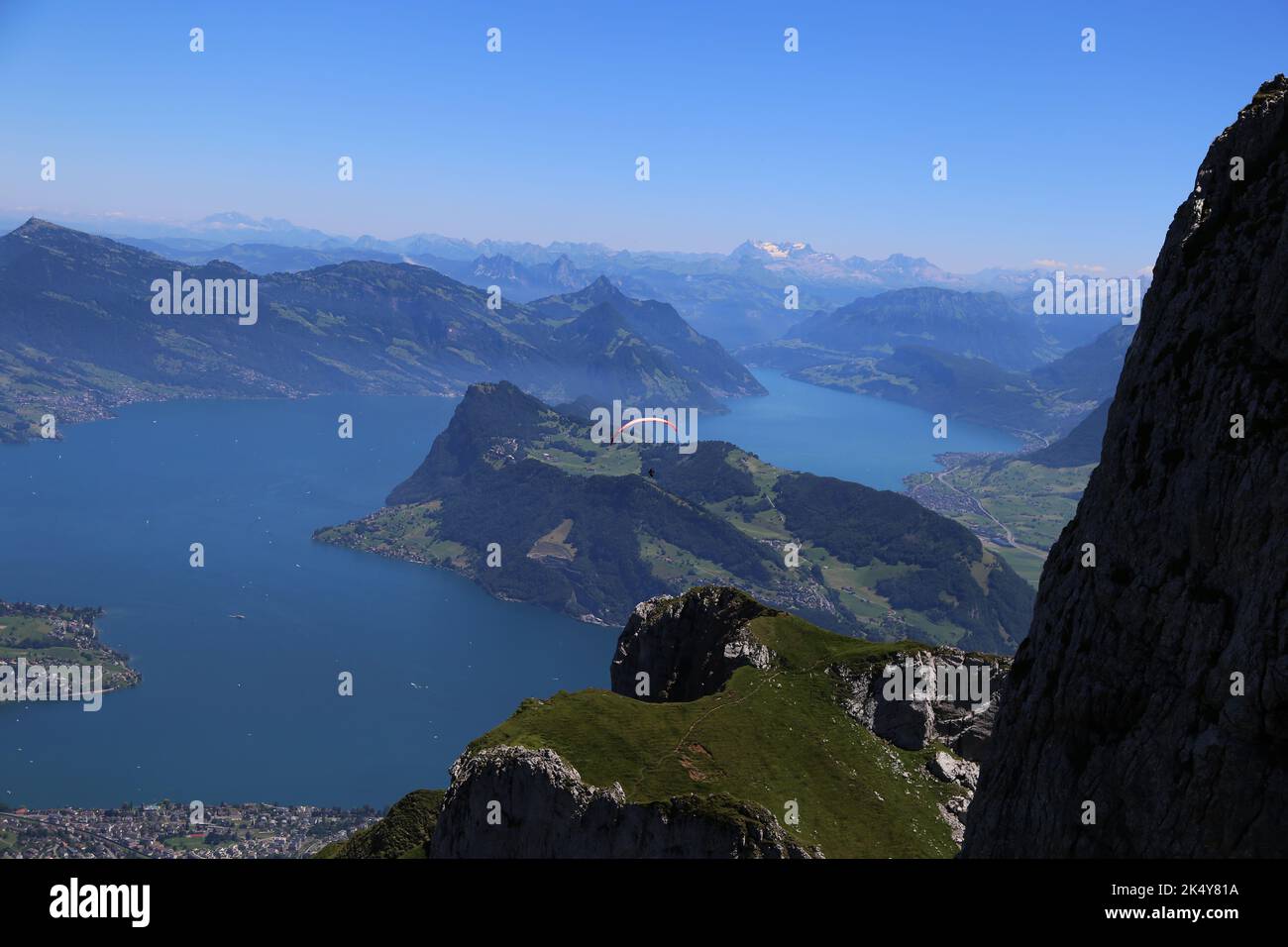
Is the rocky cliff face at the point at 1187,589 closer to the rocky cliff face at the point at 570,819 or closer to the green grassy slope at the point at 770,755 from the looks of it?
the rocky cliff face at the point at 570,819

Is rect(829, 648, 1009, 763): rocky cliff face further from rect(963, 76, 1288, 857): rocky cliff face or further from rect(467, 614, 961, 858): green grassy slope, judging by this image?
rect(963, 76, 1288, 857): rocky cliff face

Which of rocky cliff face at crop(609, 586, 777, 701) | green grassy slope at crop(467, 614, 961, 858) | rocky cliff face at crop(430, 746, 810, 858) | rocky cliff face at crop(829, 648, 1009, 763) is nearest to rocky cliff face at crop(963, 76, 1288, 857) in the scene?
rocky cliff face at crop(430, 746, 810, 858)

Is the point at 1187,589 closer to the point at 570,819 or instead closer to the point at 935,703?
the point at 570,819

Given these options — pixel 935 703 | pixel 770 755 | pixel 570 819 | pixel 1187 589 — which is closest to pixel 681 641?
pixel 935 703

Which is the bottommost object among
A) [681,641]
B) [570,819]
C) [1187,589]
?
[570,819]

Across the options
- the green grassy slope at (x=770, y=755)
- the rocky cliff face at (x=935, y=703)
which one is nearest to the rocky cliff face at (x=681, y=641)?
the green grassy slope at (x=770, y=755)
